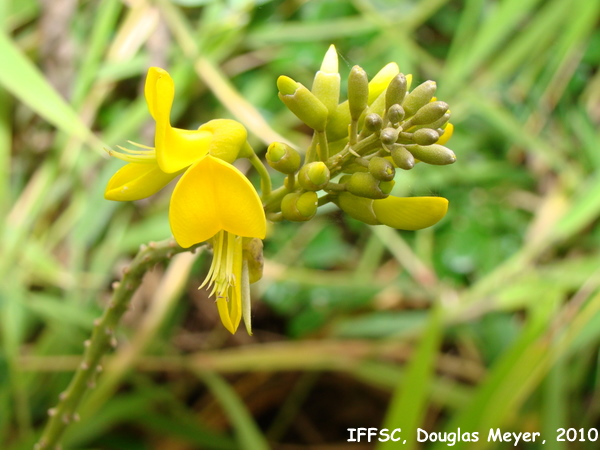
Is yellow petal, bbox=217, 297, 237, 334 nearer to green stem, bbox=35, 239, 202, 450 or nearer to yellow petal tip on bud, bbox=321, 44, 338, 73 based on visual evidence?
green stem, bbox=35, 239, 202, 450

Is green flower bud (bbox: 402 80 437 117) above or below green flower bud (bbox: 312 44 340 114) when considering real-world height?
below

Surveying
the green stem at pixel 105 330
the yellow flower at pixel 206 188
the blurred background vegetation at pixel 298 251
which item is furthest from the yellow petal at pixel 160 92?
the blurred background vegetation at pixel 298 251

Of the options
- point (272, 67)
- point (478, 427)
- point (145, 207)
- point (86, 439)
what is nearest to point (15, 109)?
point (145, 207)

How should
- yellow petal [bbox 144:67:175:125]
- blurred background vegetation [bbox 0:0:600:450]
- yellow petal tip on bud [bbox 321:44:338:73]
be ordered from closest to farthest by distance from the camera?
yellow petal [bbox 144:67:175:125]
yellow petal tip on bud [bbox 321:44:338:73]
blurred background vegetation [bbox 0:0:600:450]

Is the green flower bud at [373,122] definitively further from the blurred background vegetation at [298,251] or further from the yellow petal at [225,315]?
the blurred background vegetation at [298,251]

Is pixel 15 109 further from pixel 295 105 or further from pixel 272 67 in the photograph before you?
pixel 295 105

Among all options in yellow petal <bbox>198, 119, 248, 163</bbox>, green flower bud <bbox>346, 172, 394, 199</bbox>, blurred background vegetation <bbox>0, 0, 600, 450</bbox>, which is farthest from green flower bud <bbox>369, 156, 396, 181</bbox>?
blurred background vegetation <bbox>0, 0, 600, 450</bbox>
